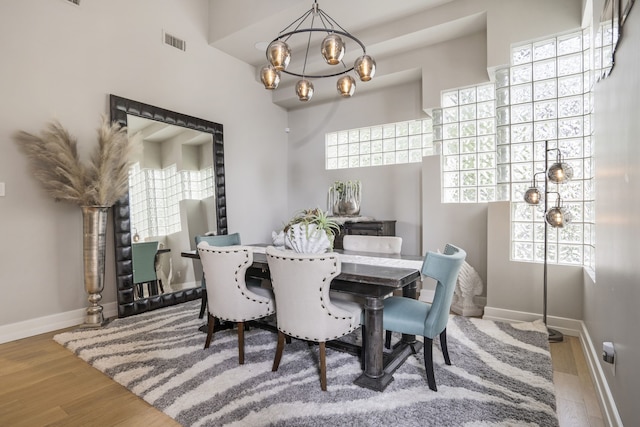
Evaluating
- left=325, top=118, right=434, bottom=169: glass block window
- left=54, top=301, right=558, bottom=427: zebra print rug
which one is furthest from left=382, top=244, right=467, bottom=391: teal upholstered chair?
left=325, top=118, right=434, bottom=169: glass block window

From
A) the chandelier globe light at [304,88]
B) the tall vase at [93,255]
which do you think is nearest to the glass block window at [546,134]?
the chandelier globe light at [304,88]

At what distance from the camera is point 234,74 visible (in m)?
4.86

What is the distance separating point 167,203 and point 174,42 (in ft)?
6.74

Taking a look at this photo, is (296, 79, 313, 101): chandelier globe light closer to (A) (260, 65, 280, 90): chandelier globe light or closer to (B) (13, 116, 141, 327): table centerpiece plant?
(A) (260, 65, 280, 90): chandelier globe light

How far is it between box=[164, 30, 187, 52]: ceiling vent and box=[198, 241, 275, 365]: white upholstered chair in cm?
307

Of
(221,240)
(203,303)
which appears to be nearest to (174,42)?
(221,240)

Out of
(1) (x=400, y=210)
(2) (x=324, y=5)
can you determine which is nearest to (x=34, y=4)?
(2) (x=324, y=5)

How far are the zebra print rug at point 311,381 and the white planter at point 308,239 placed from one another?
79cm

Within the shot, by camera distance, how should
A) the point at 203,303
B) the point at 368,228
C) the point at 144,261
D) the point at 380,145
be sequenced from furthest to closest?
the point at 380,145, the point at 368,228, the point at 144,261, the point at 203,303

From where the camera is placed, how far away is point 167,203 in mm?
3875

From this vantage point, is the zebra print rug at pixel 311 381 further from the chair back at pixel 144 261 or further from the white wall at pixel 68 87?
the chair back at pixel 144 261

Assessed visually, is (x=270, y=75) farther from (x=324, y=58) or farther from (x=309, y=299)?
(x=309, y=299)

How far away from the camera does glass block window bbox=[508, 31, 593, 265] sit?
2.88 m

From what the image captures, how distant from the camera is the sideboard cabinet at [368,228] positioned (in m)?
4.23
